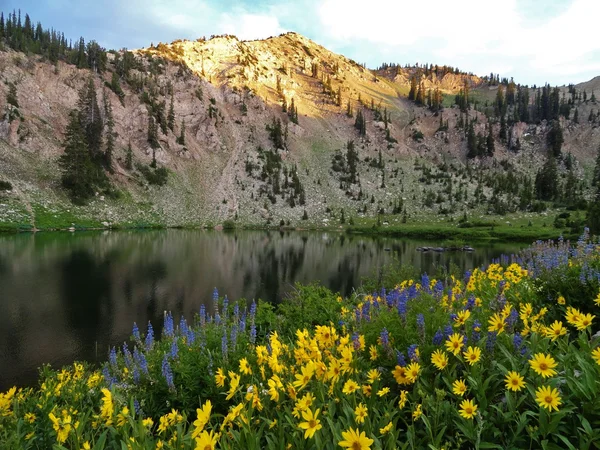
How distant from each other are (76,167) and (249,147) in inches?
2563

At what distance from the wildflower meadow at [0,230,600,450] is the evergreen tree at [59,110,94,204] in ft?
308

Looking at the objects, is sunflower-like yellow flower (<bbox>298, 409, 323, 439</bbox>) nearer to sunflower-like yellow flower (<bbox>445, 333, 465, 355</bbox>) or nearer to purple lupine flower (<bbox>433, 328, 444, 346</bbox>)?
sunflower-like yellow flower (<bbox>445, 333, 465, 355</bbox>)

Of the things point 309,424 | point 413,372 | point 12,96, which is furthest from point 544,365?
point 12,96

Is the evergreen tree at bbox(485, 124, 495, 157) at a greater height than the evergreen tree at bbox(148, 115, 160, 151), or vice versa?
the evergreen tree at bbox(485, 124, 495, 157)

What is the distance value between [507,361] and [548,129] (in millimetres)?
212576

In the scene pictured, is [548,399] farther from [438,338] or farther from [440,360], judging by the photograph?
[438,338]

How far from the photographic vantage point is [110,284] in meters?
29.7

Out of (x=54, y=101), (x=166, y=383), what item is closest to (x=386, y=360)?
(x=166, y=383)

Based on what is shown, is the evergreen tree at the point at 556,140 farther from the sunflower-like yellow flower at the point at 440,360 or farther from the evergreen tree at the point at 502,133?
the sunflower-like yellow flower at the point at 440,360

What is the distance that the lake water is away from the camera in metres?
17.5

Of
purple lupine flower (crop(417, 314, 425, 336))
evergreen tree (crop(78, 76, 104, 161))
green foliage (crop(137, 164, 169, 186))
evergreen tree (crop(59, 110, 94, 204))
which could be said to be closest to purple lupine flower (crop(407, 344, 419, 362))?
purple lupine flower (crop(417, 314, 425, 336))

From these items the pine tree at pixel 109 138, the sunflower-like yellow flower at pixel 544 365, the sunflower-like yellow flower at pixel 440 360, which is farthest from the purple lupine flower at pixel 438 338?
the pine tree at pixel 109 138

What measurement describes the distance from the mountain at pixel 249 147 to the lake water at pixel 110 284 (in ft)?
126

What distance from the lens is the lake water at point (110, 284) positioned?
17531mm
